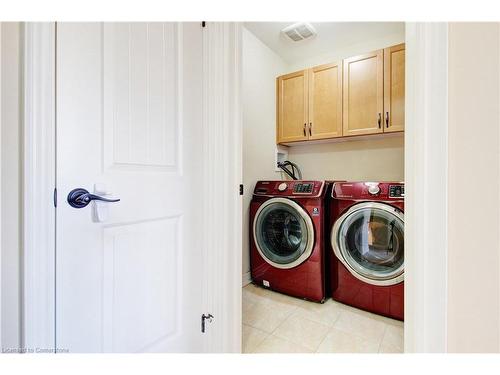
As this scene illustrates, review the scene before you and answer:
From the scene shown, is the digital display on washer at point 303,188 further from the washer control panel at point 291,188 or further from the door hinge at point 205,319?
the door hinge at point 205,319

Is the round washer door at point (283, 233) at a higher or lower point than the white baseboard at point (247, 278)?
higher

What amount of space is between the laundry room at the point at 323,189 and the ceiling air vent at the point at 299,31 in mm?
12

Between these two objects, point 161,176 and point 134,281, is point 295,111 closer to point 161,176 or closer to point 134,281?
point 161,176

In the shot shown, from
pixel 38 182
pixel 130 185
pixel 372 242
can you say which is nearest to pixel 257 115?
pixel 372 242

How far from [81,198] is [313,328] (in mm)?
1459

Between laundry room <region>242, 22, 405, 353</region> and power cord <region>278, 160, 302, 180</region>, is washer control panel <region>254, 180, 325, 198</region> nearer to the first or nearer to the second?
laundry room <region>242, 22, 405, 353</region>

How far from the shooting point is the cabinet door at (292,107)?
2.27m

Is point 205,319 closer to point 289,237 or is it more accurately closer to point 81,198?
point 81,198

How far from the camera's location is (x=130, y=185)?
2.54 ft

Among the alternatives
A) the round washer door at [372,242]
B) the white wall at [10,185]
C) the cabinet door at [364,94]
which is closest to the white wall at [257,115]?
the cabinet door at [364,94]

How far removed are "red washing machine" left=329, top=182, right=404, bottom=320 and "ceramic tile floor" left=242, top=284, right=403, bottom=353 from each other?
120 millimetres

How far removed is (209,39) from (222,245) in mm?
929

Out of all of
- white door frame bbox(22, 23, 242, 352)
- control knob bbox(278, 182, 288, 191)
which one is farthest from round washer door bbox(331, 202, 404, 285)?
white door frame bbox(22, 23, 242, 352)
